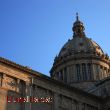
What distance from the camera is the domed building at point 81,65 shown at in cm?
6016

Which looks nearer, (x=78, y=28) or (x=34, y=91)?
(x=34, y=91)

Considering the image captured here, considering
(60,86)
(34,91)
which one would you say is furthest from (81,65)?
(34,91)

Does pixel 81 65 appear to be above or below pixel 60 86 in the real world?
above

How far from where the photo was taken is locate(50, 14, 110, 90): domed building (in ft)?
197

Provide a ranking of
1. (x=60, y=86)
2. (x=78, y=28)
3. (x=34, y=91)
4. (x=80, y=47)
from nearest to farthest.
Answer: (x=34, y=91) < (x=60, y=86) < (x=80, y=47) < (x=78, y=28)

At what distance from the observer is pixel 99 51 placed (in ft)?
214

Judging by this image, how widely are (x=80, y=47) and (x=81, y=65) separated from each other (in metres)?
5.69

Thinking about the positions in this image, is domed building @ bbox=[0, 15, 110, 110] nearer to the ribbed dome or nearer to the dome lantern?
the ribbed dome

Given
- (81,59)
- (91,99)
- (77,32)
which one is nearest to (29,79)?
(91,99)

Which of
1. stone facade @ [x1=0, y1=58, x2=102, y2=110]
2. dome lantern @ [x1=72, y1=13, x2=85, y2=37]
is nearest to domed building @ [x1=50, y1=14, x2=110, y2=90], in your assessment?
dome lantern @ [x1=72, y1=13, x2=85, y2=37]

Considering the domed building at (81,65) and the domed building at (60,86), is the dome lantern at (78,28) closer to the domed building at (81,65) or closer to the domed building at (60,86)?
the domed building at (81,65)

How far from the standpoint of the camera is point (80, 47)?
65.4 m

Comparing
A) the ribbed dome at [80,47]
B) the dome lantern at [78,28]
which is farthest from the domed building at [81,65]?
the dome lantern at [78,28]

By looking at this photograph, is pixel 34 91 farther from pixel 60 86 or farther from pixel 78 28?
pixel 78 28
